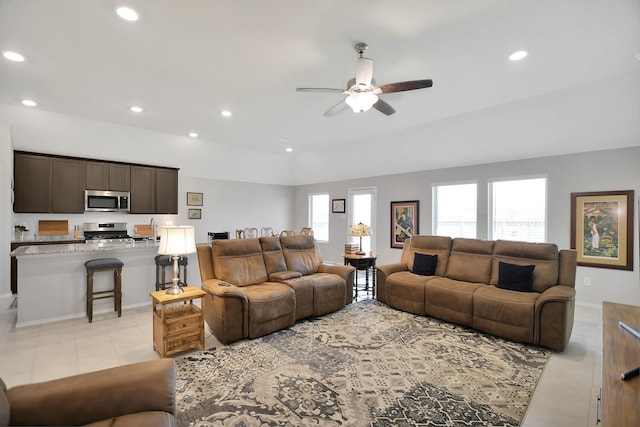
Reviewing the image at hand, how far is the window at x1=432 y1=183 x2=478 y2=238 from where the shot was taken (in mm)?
5725

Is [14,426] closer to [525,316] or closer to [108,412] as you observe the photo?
[108,412]

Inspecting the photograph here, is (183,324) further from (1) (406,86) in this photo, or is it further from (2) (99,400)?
(1) (406,86)

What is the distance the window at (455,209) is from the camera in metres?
5.72

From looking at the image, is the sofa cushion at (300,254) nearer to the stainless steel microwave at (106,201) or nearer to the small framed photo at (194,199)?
the small framed photo at (194,199)

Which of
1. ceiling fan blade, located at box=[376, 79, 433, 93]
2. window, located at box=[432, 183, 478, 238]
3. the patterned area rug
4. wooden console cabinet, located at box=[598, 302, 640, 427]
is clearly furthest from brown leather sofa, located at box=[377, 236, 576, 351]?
ceiling fan blade, located at box=[376, 79, 433, 93]

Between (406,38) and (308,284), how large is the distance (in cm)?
298

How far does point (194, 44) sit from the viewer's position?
2.99m

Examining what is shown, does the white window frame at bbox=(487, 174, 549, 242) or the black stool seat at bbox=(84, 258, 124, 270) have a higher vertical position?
the white window frame at bbox=(487, 174, 549, 242)

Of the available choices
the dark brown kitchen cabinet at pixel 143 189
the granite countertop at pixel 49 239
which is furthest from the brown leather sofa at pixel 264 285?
the granite countertop at pixel 49 239

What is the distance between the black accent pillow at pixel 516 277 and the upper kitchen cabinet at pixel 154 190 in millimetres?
6330

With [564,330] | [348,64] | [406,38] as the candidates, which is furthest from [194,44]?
[564,330]

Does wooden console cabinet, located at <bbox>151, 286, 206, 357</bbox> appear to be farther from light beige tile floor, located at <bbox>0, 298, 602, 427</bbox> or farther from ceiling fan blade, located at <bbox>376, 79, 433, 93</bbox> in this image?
ceiling fan blade, located at <bbox>376, 79, 433, 93</bbox>

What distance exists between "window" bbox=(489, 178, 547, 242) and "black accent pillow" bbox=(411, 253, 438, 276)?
1.73m

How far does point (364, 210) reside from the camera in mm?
7523
